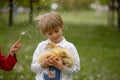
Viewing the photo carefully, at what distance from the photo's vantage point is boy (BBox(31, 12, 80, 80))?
18.2ft

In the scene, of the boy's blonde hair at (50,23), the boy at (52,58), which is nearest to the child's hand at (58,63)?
the boy at (52,58)

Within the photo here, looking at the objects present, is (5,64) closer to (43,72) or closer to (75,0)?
(43,72)

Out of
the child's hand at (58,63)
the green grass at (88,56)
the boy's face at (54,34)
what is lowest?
the green grass at (88,56)

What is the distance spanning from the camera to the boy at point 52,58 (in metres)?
5.54

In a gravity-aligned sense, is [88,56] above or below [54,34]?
below

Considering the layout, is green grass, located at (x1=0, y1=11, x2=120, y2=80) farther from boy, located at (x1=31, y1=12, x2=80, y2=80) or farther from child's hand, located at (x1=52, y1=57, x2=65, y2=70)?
child's hand, located at (x1=52, y1=57, x2=65, y2=70)

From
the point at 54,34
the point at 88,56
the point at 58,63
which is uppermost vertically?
the point at 54,34

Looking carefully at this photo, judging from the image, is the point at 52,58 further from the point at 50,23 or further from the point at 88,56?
the point at 88,56

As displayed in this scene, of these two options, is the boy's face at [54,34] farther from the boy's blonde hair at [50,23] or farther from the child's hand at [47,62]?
the child's hand at [47,62]

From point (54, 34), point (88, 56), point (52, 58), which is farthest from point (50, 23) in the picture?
point (88, 56)

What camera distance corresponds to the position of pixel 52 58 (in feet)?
18.2

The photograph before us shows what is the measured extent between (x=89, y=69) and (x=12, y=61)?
526cm

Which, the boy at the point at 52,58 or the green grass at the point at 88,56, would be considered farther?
the green grass at the point at 88,56

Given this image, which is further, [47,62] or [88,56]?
[88,56]
